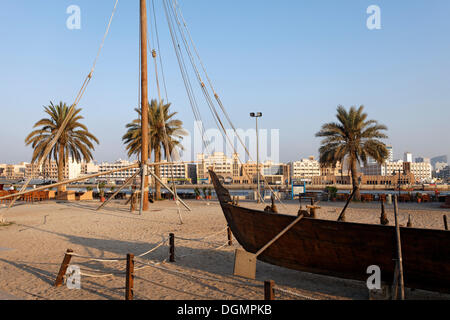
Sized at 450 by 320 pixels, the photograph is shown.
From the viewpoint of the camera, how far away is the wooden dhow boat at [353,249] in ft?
17.5

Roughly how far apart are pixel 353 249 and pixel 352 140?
24214 millimetres

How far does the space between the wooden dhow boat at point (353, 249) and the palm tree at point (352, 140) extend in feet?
73.9

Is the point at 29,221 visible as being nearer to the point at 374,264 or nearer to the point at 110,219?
the point at 110,219

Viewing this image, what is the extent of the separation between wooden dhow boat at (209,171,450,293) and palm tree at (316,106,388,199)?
→ 2252 cm

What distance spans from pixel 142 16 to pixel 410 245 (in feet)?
61.8

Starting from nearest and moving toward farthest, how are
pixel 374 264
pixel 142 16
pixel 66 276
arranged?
pixel 374 264 < pixel 66 276 < pixel 142 16

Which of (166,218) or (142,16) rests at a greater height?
(142,16)

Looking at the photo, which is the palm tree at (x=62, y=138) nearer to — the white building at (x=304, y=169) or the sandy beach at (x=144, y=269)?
the sandy beach at (x=144, y=269)

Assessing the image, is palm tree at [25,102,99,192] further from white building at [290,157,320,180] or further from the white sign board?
white building at [290,157,320,180]

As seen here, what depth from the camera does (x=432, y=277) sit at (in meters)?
5.38

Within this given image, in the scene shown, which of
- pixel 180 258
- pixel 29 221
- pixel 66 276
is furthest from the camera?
pixel 29 221

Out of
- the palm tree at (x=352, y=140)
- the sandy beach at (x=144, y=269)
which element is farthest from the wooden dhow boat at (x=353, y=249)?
the palm tree at (x=352, y=140)

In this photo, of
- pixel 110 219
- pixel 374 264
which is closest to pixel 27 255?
pixel 110 219

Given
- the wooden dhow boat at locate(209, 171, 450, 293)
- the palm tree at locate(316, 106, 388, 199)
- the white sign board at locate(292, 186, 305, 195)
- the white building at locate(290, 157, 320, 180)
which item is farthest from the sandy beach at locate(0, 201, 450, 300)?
the white building at locate(290, 157, 320, 180)
